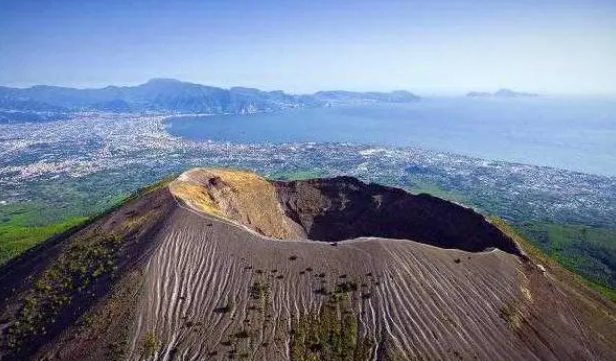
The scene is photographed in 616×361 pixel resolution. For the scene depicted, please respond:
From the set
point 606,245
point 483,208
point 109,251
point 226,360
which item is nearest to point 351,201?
point 109,251

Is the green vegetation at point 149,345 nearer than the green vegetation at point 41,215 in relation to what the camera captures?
Yes

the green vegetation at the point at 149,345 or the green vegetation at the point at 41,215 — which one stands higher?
the green vegetation at the point at 149,345

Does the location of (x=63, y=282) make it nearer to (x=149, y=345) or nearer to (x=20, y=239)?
(x=149, y=345)

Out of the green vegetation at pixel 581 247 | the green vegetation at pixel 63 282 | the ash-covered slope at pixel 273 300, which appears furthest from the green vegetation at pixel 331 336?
the green vegetation at pixel 581 247

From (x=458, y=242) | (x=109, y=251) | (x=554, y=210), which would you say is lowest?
(x=554, y=210)

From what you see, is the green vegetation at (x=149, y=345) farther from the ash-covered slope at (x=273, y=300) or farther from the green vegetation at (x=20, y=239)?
the green vegetation at (x=20, y=239)

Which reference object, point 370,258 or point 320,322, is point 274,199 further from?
point 320,322

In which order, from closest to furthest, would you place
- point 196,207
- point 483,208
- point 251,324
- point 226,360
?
point 226,360 < point 251,324 < point 196,207 < point 483,208

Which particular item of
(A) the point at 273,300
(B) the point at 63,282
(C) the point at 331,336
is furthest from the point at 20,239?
(C) the point at 331,336
